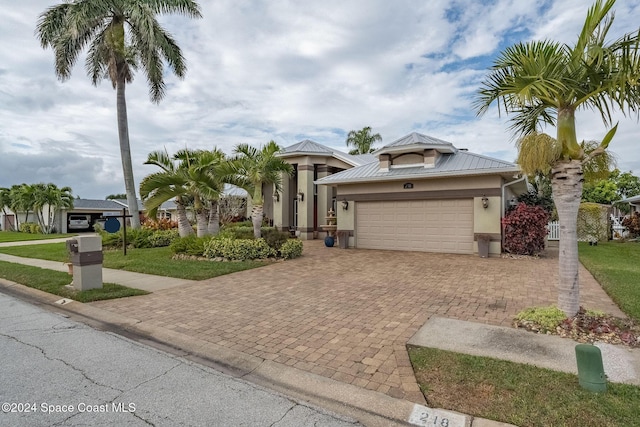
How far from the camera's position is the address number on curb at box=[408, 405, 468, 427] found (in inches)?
111

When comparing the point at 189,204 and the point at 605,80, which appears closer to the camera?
the point at 605,80

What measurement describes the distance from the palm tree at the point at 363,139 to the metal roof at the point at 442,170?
18.1m

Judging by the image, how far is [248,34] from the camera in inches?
476

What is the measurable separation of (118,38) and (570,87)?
18747 millimetres

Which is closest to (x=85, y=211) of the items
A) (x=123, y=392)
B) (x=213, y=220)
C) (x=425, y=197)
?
(x=213, y=220)

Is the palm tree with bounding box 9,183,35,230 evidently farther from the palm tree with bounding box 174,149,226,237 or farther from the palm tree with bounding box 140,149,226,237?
the palm tree with bounding box 174,149,226,237

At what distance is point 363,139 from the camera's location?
3388cm

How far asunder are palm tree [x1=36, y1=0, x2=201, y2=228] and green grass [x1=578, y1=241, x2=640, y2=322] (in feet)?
58.7

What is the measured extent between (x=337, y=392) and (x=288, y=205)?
16.9m

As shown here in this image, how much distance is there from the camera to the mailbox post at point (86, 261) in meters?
7.38

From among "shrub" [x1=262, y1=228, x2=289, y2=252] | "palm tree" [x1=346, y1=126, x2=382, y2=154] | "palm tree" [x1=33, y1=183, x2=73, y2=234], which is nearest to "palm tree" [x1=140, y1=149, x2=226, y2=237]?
"shrub" [x1=262, y1=228, x2=289, y2=252]

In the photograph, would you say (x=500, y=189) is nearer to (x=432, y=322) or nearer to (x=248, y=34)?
(x=432, y=322)

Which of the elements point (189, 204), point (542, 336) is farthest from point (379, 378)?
point (189, 204)

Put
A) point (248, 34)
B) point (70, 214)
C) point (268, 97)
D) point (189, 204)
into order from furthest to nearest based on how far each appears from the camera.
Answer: point (70, 214)
point (268, 97)
point (189, 204)
point (248, 34)
